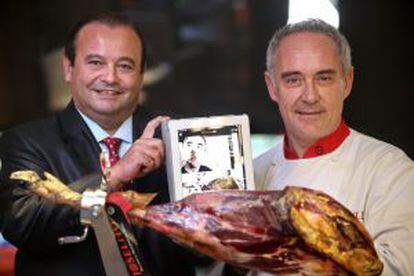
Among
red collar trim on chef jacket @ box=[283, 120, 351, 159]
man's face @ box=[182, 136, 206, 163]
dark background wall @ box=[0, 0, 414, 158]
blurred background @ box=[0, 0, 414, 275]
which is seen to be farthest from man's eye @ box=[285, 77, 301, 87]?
dark background wall @ box=[0, 0, 414, 158]

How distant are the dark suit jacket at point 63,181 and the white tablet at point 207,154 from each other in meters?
0.20

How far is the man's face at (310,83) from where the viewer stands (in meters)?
1.39

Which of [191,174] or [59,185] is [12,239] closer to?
[59,185]

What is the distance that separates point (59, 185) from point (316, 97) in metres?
0.61

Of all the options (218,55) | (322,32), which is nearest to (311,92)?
(322,32)

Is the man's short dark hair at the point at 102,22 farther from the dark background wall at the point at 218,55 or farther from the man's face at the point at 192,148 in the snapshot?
the dark background wall at the point at 218,55

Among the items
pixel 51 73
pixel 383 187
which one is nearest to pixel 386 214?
pixel 383 187

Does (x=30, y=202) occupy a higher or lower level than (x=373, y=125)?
higher

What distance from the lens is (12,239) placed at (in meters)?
1.32

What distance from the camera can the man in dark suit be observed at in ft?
4.26

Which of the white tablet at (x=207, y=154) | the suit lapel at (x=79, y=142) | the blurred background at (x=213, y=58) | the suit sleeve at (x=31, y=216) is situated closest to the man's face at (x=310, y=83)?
the white tablet at (x=207, y=154)

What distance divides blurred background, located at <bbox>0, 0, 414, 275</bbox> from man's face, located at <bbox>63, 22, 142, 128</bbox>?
1354 mm

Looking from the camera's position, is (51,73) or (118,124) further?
(51,73)

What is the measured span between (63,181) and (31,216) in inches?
7.0
